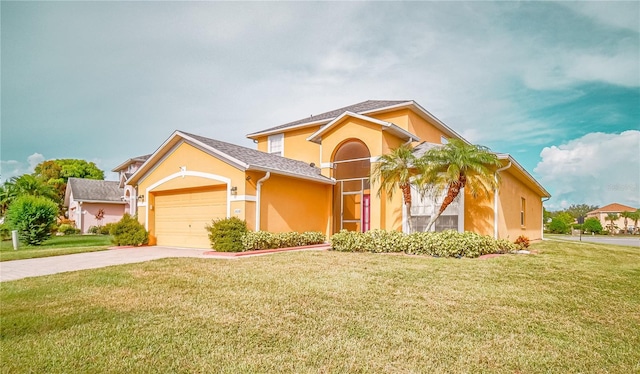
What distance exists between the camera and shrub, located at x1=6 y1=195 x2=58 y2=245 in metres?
16.9

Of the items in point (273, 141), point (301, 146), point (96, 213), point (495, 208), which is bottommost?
point (96, 213)

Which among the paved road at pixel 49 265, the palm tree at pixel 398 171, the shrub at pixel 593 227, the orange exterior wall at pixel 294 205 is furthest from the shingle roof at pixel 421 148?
the shrub at pixel 593 227

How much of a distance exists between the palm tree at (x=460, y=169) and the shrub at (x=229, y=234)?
22.1 feet

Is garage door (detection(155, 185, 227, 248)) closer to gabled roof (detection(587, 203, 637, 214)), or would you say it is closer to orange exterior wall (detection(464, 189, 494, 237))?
orange exterior wall (detection(464, 189, 494, 237))

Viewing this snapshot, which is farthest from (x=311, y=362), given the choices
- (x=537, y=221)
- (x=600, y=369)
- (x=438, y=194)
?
(x=537, y=221)

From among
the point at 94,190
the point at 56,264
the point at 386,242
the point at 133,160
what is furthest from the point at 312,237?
the point at 94,190

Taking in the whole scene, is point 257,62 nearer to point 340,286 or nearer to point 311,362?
point 340,286

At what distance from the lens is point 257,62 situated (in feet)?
50.8

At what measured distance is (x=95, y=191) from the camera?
34250 millimetres

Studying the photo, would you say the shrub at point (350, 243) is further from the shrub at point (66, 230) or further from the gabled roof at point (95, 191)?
the gabled roof at point (95, 191)

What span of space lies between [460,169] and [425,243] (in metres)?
3.02

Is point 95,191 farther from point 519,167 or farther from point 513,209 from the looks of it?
point 519,167

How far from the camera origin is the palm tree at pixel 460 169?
1153 cm

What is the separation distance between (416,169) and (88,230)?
3224cm
